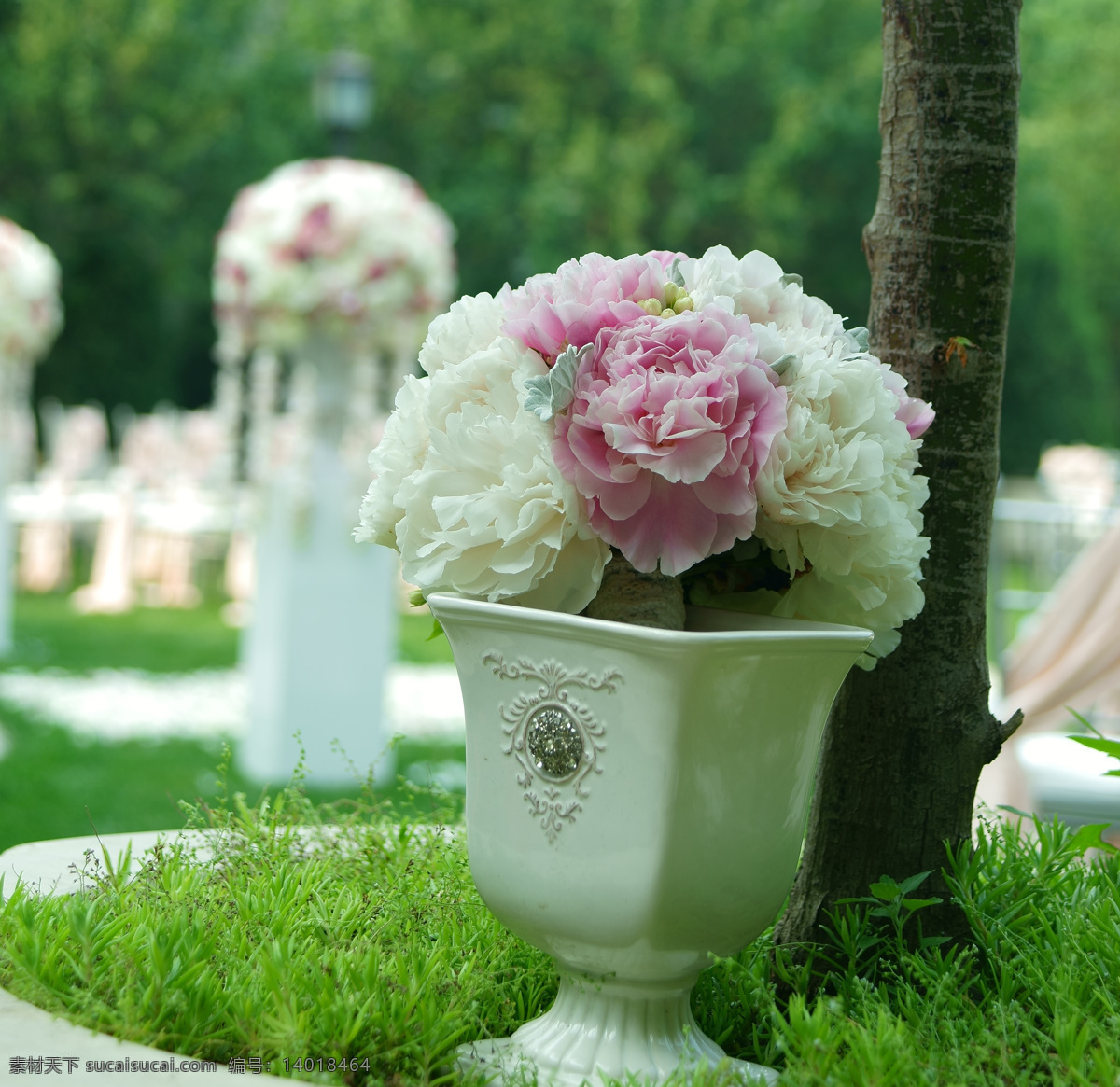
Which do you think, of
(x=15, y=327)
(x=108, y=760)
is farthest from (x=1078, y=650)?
(x=15, y=327)

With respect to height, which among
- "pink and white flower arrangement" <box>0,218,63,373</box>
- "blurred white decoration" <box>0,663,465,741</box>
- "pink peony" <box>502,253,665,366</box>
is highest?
"pink and white flower arrangement" <box>0,218,63,373</box>

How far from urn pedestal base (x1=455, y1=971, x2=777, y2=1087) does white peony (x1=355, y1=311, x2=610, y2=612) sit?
40cm

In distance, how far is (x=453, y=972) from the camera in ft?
4.69

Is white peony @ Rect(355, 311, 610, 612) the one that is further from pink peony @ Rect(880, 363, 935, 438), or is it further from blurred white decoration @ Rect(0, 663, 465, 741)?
blurred white decoration @ Rect(0, 663, 465, 741)

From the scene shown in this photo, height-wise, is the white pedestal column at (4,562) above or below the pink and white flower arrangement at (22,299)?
below

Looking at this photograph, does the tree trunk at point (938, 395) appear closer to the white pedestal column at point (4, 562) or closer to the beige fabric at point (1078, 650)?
the beige fabric at point (1078, 650)

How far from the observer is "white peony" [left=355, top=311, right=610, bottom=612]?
120cm

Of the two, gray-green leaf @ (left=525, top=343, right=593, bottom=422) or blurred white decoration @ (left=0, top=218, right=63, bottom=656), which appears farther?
blurred white decoration @ (left=0, top=218, right=63, bottom=656)

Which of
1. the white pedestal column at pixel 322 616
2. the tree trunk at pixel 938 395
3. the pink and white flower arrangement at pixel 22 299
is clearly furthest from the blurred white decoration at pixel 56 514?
the tree trunk at pixel 938 395

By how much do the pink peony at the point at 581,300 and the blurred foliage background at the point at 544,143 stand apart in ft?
47.1

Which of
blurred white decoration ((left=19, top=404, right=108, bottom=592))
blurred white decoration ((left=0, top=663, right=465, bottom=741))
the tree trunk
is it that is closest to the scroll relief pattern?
the tree trunk

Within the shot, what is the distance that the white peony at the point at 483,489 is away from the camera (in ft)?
3.93

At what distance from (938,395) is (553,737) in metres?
0.67

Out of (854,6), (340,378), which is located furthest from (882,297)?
(854,6)
